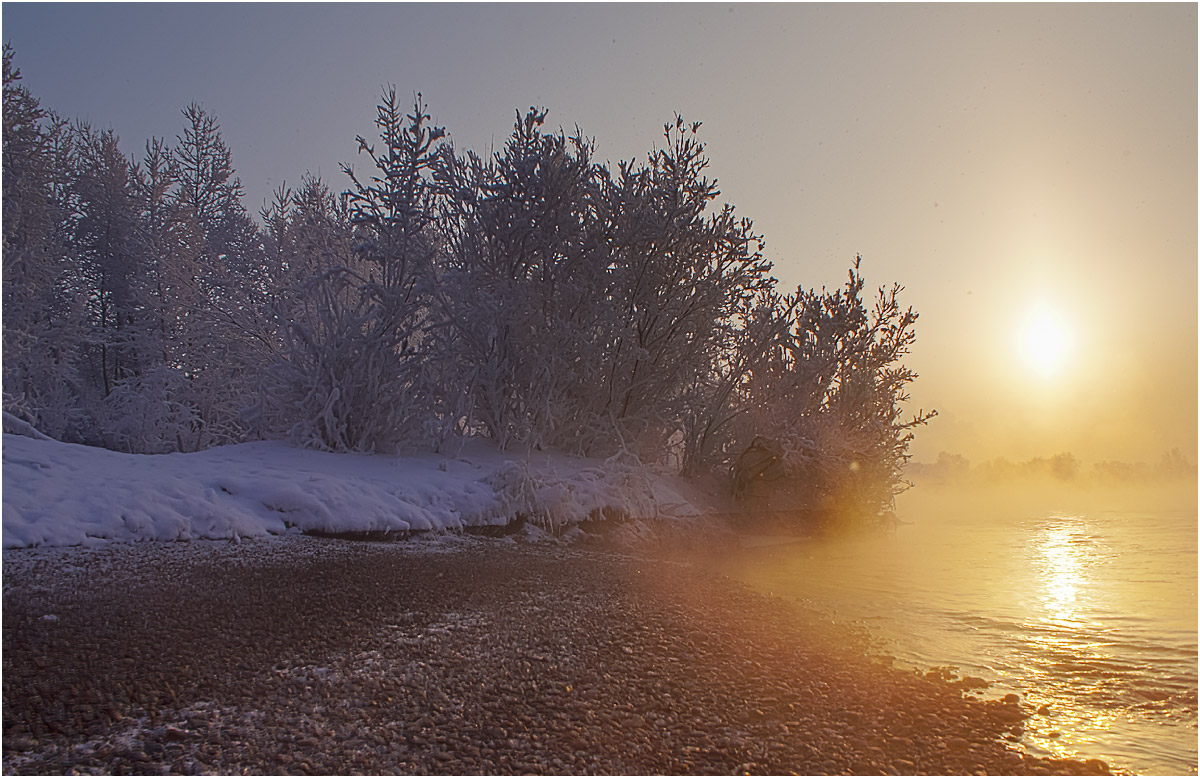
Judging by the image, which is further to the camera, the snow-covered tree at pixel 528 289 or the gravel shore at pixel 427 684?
the snow-covered tree at pixel 528 289

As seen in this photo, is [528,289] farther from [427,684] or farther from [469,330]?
[427,684]

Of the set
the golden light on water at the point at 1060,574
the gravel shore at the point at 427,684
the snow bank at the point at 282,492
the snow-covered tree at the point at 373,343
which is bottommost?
the golden light on water at the point at 1060,574

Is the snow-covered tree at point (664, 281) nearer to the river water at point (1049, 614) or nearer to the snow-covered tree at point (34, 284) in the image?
the river water at point (1049, 614)

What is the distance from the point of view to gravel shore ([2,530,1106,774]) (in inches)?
123

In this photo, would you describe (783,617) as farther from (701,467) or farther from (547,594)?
(701,467)

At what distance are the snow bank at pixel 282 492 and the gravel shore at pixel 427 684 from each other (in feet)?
2.22

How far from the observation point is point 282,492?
27.2 ft

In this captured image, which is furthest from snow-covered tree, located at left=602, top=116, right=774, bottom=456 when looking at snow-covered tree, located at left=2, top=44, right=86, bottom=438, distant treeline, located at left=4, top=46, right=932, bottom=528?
snow-covered tree, located at left=2, top=44, right=86, bottom=438

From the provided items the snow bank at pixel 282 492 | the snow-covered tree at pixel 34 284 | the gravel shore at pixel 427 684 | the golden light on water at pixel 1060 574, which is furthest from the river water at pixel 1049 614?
the snow-covered tree at pixel 34 284

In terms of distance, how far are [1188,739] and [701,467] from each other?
1299cm

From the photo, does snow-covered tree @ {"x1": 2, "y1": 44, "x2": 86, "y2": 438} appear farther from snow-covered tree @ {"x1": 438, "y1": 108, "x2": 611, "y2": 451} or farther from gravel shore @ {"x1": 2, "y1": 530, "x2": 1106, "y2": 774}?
gravel shore @ {"x1": 2, "y1": 530, "x2": 1106, "y2": 774}

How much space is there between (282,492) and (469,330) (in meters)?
5.58

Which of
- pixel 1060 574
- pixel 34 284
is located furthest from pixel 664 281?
pixel 34 284

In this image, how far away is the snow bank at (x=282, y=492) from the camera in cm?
662
